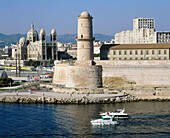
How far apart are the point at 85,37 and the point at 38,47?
102 meters

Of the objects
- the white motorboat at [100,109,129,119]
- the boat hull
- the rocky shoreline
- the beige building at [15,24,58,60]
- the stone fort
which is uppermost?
the beige building at [15,24,58,60]

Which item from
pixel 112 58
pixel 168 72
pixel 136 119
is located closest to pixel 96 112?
pixel 136 119

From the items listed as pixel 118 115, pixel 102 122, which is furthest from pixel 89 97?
pixel 102 122

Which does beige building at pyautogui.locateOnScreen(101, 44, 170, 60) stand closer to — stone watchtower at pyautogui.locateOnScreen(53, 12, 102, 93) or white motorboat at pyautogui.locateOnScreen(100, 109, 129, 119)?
stone watchtower at pyautogui.locateOnScreen(53, 12, 102, 93)

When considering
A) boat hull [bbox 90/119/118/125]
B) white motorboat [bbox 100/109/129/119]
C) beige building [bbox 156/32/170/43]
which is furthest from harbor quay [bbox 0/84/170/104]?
beige building [bbox 156/32/170/43]

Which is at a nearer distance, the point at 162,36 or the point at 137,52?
the point at 137,52

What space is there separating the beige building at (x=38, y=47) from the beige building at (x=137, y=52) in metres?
93.2

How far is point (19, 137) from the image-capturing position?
34000mm

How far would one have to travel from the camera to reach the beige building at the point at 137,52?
196 ft

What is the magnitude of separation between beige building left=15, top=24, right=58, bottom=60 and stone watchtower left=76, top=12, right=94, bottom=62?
96877 millimetres

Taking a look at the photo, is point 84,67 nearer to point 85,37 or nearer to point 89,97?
point 85,37

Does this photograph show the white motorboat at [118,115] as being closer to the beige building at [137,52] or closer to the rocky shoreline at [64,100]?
the rocky shoreline at [64,100]

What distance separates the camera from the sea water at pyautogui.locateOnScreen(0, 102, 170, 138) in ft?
115

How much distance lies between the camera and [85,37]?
56.1m
